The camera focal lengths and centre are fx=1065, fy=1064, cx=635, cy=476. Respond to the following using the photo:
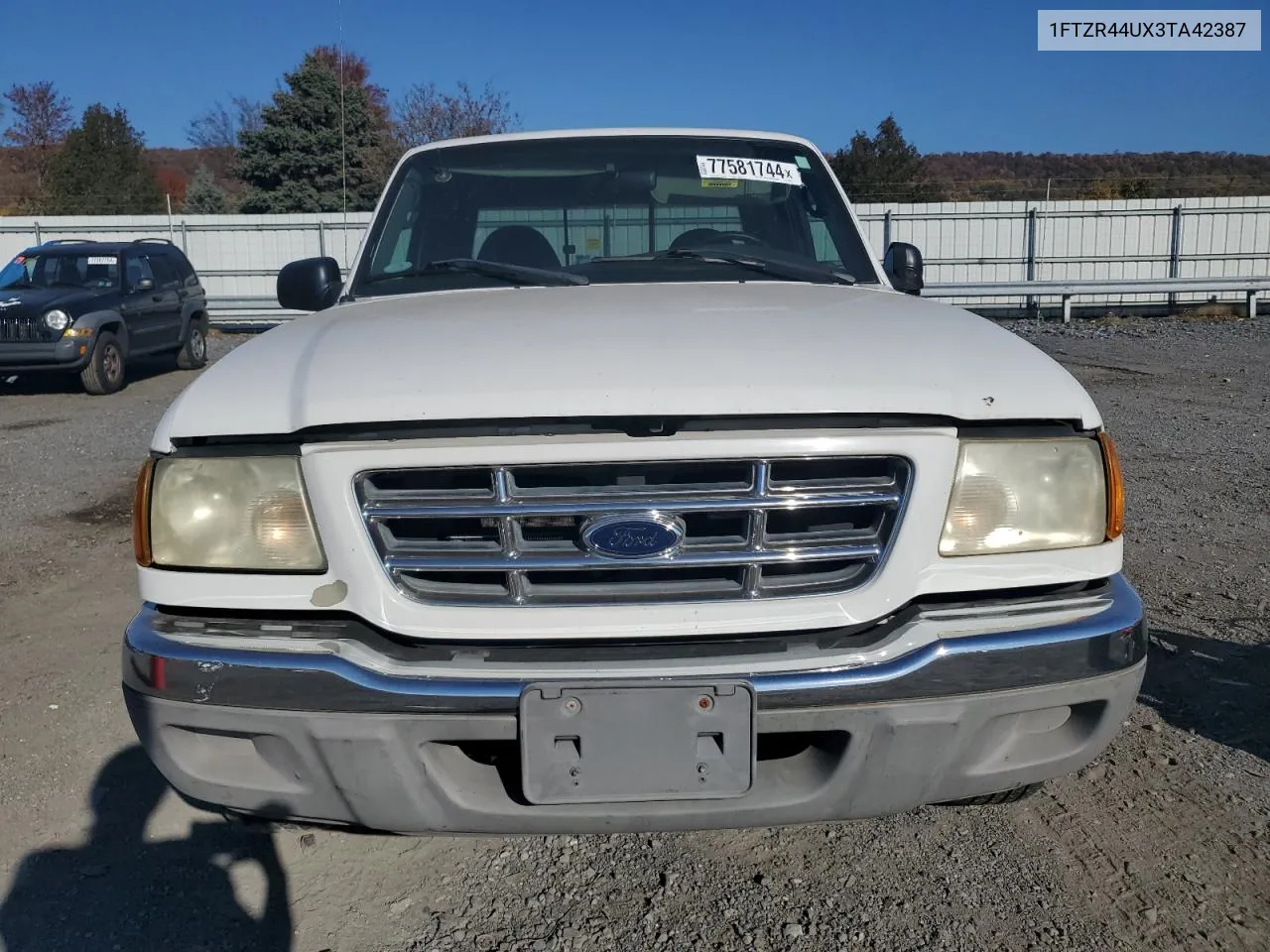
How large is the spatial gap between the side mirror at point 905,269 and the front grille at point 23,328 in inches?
406

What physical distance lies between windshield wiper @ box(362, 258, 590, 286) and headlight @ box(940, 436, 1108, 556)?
1464 millimetres

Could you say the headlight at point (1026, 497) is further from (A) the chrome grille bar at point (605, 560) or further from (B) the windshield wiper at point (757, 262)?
(B) the windshield wiper at point (757, 262)

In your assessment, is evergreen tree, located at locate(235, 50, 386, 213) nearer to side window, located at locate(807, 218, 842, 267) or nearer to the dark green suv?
the dark green suv

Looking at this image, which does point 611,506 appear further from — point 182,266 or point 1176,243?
point 1176,243

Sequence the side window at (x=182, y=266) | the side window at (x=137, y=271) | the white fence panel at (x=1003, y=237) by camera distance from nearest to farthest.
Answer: the side window at (x=137, y=271) → the side window at (x=182, y=266) → the white fence panel at (x=1003, y=237)

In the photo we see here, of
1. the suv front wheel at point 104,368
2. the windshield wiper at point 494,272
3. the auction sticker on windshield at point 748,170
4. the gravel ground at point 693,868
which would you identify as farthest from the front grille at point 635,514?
the suv front wheel at point 104,368

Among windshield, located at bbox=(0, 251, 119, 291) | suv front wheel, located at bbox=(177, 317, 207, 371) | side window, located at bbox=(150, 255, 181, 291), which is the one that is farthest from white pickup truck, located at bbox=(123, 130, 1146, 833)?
suv front wheel, located at bbox=(177, 317, 207, 371)

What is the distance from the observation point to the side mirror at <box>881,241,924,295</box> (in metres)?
3.58

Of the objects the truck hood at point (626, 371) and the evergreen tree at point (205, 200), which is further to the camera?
the evergreen tree at point (205, 200)

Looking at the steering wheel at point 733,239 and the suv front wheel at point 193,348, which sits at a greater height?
the steering wheel at point 733,239

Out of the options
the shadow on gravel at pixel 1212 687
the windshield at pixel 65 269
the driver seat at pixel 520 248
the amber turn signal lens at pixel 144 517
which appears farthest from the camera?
the windshield at pixel 65 269

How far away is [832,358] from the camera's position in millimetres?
2131

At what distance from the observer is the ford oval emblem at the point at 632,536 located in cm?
196

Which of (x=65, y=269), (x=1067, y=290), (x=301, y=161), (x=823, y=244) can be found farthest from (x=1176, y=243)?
(x=301, y=161)
